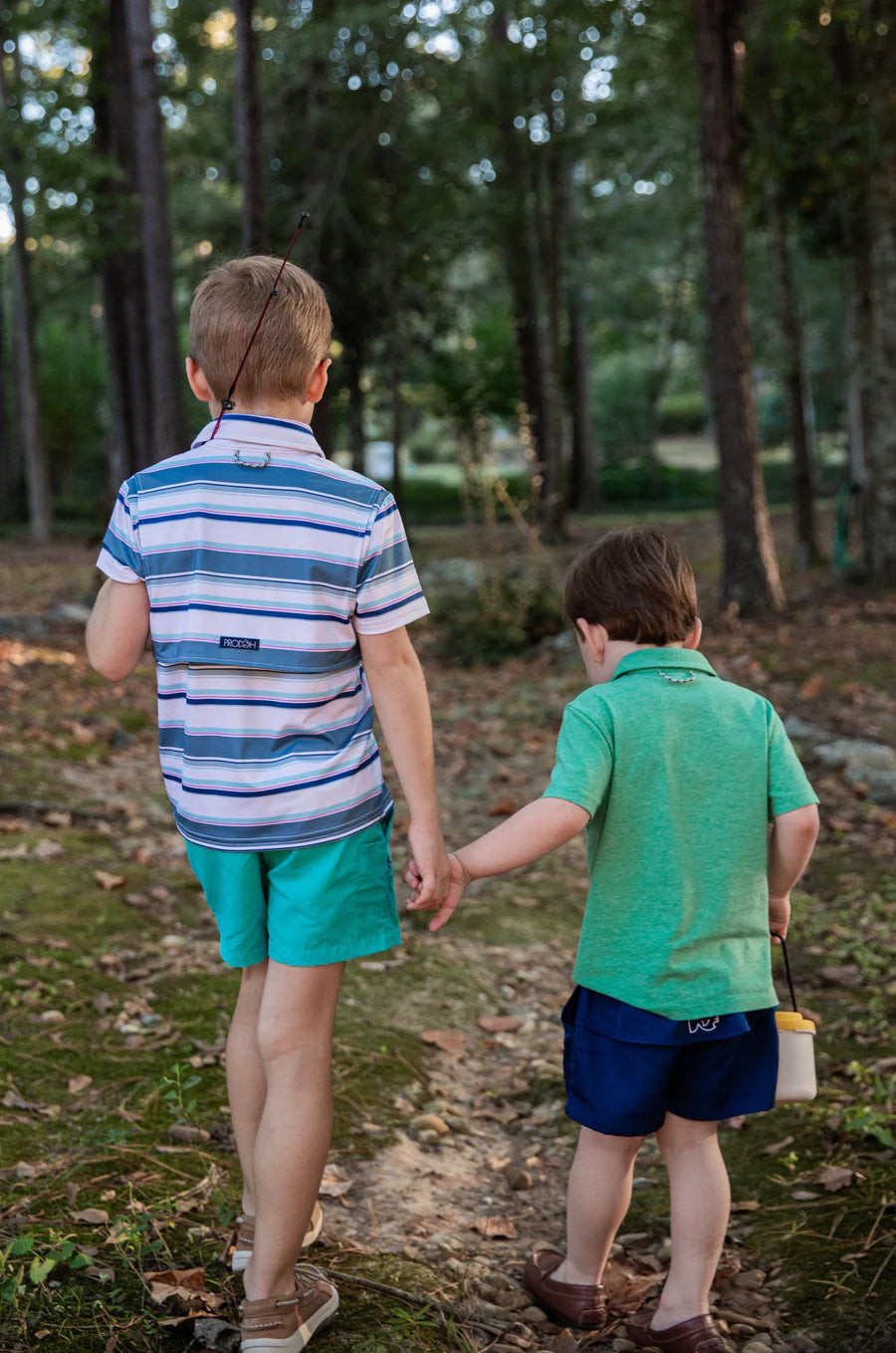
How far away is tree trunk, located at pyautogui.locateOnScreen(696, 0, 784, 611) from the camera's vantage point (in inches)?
420

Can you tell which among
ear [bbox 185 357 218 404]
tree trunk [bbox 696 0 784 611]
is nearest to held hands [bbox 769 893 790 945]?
ear [bbox 185 357 218 404]

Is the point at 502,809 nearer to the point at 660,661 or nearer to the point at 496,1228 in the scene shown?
the point at 496,1228

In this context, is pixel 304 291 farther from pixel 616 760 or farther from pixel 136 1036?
pixel 136 1036

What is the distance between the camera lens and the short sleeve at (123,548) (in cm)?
233

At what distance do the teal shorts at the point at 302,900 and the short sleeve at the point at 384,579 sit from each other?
0.39 m

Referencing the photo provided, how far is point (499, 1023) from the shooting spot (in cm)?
429

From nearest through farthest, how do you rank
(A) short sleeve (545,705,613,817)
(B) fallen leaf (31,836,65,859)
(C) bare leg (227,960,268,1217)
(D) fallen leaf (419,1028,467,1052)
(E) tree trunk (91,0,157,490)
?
1. (A) short sleeve (545,705,613,817)
2. (C) bare leg (227,960,268,1217)
3. (D) fallen leaf (419,1028,467,1052)
4. (B) fallen leaf (31,836,65,859)
5. (E) tree trunk (91,0,157,490)

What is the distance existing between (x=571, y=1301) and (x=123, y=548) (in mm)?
1820

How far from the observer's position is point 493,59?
19.7m

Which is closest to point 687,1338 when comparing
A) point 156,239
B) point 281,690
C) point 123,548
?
point 281,690

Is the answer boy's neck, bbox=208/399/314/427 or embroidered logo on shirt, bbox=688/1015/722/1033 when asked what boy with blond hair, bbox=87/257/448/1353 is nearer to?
boy's neck, bbox=208/399/314/427

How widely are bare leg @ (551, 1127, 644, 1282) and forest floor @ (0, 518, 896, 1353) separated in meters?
0.20

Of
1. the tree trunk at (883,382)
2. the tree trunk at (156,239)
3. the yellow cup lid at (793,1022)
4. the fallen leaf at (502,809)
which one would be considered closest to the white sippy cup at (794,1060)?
the yellow cup lid at (793,1022)

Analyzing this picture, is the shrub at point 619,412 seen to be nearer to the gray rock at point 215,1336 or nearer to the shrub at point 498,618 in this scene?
the shrub at point 498,618
